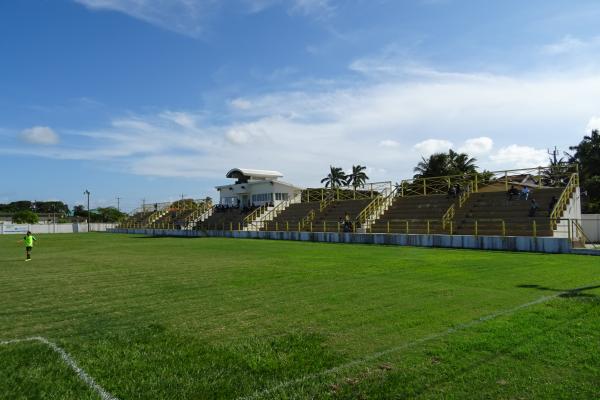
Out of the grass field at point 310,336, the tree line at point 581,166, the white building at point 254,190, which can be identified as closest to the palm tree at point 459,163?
the tree line at point 581,166

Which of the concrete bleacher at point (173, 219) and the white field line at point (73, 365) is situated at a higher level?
the concrete bleacher at point (173, 219)

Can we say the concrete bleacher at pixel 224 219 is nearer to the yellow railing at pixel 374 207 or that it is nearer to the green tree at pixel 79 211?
the yellow railing at pixel 374 207

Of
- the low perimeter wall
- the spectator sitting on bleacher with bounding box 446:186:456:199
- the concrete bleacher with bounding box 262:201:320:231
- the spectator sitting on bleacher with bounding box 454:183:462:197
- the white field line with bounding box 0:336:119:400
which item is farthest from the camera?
the concrete bleacher with bounding box 262:201:320:231

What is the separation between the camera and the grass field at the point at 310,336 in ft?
15.5

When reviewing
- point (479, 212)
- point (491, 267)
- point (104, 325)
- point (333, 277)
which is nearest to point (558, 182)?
point (479, 212)

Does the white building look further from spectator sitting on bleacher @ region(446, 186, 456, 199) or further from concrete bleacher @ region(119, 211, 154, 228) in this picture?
spectator sitting on bleacher @ region(446, 186, 456, 199)

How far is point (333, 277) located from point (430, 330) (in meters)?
5.86

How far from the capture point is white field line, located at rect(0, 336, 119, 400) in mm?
4613

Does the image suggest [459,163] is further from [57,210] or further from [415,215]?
[57,210]

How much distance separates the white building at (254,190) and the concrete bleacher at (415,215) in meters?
17.7

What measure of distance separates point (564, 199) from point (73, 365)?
26888 mm

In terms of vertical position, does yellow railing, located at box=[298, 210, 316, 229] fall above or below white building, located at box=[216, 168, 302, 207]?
below

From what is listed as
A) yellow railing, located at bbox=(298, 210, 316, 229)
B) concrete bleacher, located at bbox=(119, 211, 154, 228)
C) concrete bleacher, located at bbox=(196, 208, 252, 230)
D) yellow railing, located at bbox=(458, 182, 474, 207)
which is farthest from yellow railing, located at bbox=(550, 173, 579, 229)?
concrete bleacher, located at bbox=(119, 211, 154, 228)

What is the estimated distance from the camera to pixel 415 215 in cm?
3206
